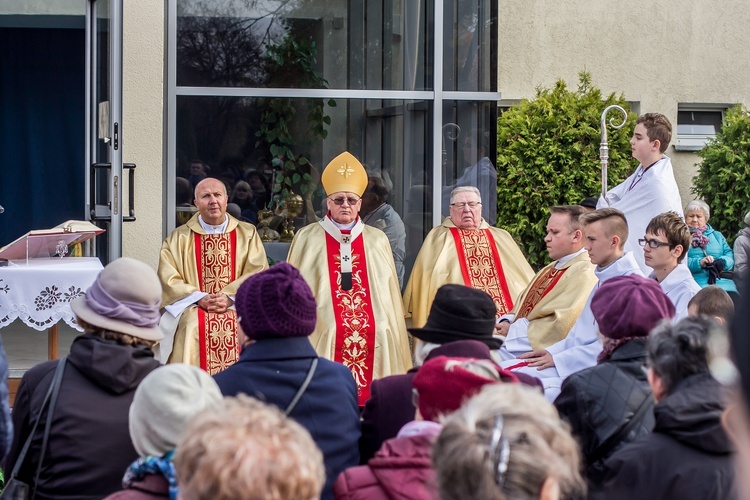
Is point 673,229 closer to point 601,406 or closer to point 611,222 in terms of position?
point 611,222

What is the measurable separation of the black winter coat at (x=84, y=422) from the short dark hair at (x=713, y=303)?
230cm

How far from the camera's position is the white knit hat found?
2.22 m

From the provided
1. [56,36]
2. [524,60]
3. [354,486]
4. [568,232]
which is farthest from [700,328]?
[56,36]

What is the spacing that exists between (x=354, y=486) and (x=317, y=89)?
5176mm

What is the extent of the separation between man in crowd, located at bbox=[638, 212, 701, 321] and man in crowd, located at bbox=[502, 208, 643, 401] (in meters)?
0.14

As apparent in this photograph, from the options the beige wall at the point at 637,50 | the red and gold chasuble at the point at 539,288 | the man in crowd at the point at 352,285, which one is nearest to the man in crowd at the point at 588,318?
the red and gold chasuble at the point at 539,288

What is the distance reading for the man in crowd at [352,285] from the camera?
6.11 m

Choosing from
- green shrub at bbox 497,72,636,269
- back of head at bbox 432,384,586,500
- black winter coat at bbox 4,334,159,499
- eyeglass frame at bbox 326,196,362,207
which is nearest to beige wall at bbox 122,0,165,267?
eyeglass frame at bbox 326,196,362,207

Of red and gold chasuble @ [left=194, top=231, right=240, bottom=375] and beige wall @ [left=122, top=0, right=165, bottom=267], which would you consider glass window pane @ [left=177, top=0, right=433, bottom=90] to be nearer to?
A: beige wall @ [left=122, top=0, right=165, bottom=267]

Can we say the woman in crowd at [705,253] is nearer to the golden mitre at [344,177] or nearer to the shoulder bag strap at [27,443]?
the golden mitre at [344,177]

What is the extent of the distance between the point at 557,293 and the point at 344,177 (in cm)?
168

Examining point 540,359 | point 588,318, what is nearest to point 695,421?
point 588,318

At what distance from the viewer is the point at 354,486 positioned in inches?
91.8

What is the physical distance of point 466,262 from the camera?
256 inches
